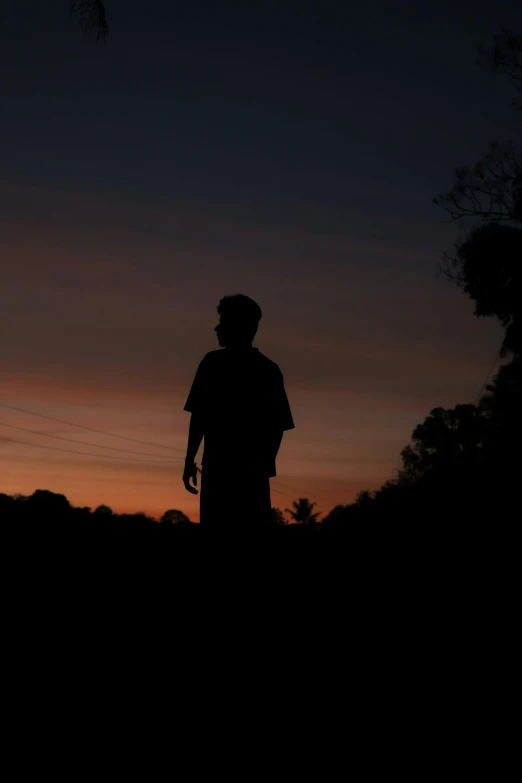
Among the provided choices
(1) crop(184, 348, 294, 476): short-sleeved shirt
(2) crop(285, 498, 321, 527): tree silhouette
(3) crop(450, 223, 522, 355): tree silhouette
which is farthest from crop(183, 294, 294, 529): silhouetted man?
(2) crop(285, 498, 321, 527): tree silhouette

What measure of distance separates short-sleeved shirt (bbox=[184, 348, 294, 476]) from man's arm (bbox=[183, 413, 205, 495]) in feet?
0.16

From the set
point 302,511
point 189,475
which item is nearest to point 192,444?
point 189,475

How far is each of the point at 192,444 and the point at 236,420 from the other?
40cm

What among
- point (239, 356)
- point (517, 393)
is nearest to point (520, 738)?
point (239, 356)

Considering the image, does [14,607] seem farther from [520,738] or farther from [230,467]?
[520,738]

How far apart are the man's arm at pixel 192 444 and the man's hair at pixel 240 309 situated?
2.61 feet

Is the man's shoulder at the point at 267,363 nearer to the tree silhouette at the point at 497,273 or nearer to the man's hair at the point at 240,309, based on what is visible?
the man's hair at the point at 240,309

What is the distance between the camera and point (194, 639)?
5809 mm

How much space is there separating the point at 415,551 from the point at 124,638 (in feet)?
15.5

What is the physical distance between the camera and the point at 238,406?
20.9 ft

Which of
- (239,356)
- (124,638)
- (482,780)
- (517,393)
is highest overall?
(517,393)

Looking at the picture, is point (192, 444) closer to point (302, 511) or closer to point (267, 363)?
point (267, 363)

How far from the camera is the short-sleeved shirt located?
6359 millimetres

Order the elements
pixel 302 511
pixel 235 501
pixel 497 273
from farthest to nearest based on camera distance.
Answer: pixel 302 511 → pixel 497 273 → pixel 235 501
